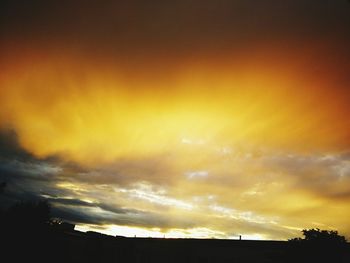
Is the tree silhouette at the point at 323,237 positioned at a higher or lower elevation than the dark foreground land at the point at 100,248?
higher

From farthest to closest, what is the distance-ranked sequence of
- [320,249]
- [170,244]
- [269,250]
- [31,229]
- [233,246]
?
[31,229] → [170,244] → [233,246] → [269,250] → [320,249]

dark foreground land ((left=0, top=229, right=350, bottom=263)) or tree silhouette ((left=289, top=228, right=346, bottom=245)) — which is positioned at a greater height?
tree silhouette ((left=289, top=228, right=346, bottom=245))

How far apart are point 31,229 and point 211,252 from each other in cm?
1654

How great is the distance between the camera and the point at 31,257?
Result: 24.9m

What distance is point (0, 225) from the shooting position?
87.3 ft

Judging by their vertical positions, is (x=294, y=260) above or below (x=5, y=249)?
above

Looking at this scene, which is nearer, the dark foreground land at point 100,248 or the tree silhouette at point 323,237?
the tree silhouette at point 323,237

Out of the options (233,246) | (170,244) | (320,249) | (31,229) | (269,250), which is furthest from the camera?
(31,229)

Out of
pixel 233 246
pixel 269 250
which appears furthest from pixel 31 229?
pixel 269 250

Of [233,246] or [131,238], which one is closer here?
[233,246]

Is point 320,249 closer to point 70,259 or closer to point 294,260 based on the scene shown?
point 294,260

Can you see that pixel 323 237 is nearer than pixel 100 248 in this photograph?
Yes

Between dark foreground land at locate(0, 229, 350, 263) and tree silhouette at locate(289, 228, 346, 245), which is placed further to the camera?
dark foreground land at locate(0, 229, 350, 263)

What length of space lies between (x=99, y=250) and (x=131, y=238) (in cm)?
299
